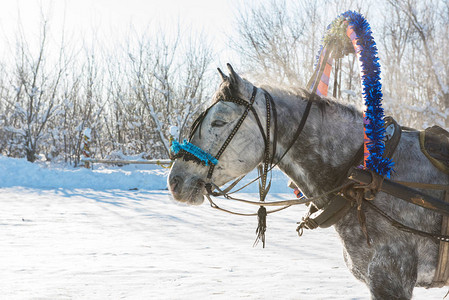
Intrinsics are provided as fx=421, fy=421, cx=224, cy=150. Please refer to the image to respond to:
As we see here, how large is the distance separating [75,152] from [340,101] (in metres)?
22.1

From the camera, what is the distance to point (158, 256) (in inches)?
216

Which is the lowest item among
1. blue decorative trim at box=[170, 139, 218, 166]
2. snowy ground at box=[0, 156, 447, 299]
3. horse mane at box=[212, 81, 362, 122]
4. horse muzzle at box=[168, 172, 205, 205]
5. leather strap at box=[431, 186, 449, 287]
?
snowy ground at box=[0, 156, 447, 299]

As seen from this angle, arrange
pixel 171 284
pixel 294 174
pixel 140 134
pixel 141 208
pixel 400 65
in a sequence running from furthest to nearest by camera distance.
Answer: pixel 140 134 → pixel 400 65 → pixel 141 208 → pixel 171 284 → pixel 294 174

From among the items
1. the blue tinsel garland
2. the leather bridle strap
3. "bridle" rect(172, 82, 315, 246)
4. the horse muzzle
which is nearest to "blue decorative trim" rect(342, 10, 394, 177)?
the blue tinsel garland

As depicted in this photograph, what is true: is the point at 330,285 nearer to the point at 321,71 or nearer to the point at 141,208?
the point at 321,71

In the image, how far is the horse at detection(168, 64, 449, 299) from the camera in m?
2.22

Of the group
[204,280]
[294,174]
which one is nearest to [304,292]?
[204,280]

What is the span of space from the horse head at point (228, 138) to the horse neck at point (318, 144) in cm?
16

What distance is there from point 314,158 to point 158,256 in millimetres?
3646

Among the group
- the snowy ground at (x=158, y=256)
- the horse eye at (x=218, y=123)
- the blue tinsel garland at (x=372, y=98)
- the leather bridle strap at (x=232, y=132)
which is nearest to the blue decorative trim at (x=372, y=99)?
the blue tinsel garland at (x=372, y=98)

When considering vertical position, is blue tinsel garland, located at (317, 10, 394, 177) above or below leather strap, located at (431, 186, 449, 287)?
above

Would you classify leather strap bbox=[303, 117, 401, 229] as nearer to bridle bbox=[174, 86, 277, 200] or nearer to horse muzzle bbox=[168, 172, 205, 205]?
bridle bbox=[174, 86, 277, 200]

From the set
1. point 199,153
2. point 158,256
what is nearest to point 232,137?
point 199,153

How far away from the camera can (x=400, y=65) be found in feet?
63.4
